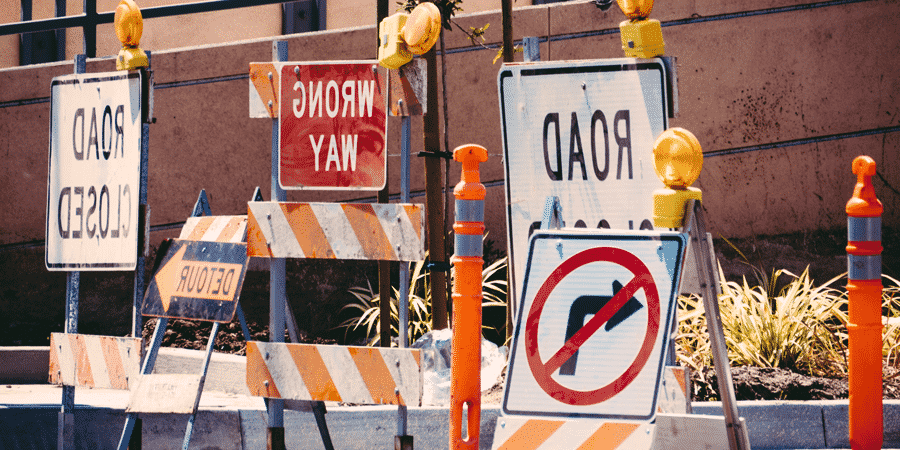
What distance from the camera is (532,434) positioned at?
362 centimetres

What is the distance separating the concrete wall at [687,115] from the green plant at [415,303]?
62 cm

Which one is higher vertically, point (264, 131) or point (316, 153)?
point (264, 131)

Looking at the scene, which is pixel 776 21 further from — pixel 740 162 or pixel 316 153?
pixel 316 153

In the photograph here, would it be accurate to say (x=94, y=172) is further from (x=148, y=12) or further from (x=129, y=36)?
(x=148, y=12)

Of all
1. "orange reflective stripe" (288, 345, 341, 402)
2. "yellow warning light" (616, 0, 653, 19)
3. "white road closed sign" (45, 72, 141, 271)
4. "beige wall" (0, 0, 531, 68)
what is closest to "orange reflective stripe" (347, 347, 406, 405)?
"orange reflective stripe" (288, 345, 341, 402)

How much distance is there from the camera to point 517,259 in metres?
4.79

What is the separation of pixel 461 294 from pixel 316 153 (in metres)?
1.19

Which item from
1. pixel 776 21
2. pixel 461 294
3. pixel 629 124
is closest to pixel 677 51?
pixel 776 21

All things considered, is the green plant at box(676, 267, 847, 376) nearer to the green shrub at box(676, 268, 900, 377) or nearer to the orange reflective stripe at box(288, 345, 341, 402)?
the green shrub at box(676, 268, 900, 377)

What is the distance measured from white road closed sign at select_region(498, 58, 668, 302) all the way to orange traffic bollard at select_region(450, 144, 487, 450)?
521 mm

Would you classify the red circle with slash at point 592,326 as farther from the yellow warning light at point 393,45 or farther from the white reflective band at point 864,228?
the yellow warning light at point 393,45

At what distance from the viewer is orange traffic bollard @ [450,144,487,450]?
→ 4.23 meters

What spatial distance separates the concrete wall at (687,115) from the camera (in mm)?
9133

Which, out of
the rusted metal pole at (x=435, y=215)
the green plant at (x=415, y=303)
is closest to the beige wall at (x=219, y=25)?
the green plant at (x=415, y=303)
